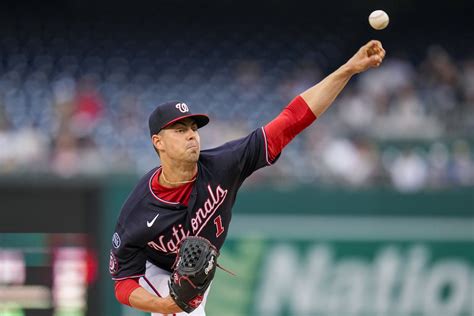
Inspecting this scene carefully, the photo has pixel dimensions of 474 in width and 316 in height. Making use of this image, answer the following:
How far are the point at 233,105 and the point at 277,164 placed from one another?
8.15 feet

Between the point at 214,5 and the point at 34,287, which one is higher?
the point at 214,5

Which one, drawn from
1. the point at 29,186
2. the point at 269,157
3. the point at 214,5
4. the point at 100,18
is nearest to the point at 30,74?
the point at 100,18

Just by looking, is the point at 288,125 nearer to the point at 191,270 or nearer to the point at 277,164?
the point at 191,270

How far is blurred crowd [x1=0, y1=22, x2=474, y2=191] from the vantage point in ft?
31.5

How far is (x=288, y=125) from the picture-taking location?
5211mm

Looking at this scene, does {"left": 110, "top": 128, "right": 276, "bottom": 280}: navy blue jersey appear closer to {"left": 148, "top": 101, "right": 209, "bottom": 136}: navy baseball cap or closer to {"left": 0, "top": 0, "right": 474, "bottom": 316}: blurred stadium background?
{"left": 148, "top": 101, "right": 209, "bottom": 136}: navy baseball cap

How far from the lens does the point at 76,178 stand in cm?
859

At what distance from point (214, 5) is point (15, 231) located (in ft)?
23.2

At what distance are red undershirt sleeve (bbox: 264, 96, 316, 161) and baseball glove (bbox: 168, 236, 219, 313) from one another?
0.65 metres

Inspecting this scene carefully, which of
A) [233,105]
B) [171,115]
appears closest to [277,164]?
[233,105]

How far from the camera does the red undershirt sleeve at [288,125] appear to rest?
5.18 meters

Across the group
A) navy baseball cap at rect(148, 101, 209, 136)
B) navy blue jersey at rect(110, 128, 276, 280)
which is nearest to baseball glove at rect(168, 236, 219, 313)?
navy blue jersey at rect(110, 128, 276, 280)

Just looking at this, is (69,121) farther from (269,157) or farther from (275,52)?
(269,157)

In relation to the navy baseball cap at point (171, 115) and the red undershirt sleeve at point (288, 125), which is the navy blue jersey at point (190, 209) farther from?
the navy baseball cap at point (171, 115)
